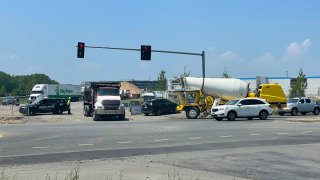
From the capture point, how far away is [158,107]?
47594 mm

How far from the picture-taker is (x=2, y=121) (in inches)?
1527

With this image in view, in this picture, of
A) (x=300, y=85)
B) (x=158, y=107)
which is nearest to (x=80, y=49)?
(x=158, y=107)

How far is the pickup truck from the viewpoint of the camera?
1826 inches

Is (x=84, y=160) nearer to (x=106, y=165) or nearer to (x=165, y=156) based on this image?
(x=106, y=165)

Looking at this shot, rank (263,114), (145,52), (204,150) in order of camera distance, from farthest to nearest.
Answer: (145,52)
(263,114)
(204,150)

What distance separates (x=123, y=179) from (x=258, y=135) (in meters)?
13.1

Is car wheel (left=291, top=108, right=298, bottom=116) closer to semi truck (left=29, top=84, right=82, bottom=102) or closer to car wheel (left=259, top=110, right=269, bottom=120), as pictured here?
car wheel (left=259, top=110, right=269, bottom=120)

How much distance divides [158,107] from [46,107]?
11.5m

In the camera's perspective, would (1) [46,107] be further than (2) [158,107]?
Yes

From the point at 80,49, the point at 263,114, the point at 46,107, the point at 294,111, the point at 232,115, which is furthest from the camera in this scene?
the point at 46,107

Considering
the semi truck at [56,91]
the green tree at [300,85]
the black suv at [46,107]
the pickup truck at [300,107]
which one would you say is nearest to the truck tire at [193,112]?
the pickup truck at [300,107]

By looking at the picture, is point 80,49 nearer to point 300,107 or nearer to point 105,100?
point 105,100

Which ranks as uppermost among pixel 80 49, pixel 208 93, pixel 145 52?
pixel 80 49

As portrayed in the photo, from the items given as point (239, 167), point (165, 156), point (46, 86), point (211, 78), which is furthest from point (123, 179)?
point (46, 86)
